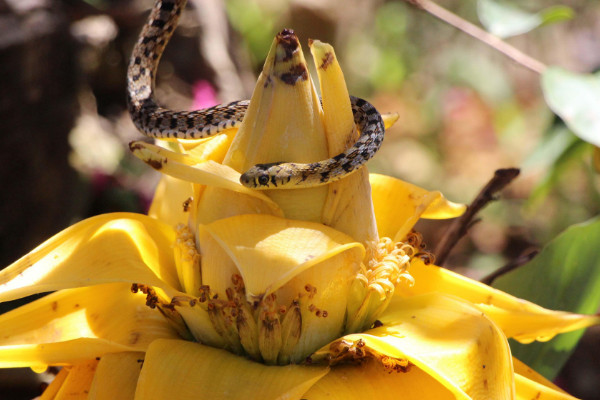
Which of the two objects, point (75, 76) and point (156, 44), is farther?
point (75, 76)

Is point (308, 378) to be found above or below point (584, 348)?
above

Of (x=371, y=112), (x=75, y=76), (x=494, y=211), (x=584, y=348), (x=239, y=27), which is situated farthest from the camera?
(x=494, y=211)

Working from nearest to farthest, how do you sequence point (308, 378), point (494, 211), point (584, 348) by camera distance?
point (308, 378)
point (584, 348)
point (494, 211)

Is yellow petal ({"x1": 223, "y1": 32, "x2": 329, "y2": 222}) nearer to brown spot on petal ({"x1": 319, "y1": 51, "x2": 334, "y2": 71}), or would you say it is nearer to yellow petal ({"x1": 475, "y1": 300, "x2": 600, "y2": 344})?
brown spot on petal ({"x1": 319, "y1": 51, "x2": 334, "y2": 71})

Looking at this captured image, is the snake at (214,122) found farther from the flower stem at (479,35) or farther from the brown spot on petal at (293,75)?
A: the flower stem at (479,35)

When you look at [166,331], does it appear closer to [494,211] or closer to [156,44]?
[156,44]

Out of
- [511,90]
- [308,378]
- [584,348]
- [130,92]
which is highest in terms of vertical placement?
[130,92]

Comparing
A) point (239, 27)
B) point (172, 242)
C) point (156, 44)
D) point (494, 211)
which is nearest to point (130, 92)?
point (156, 44)
